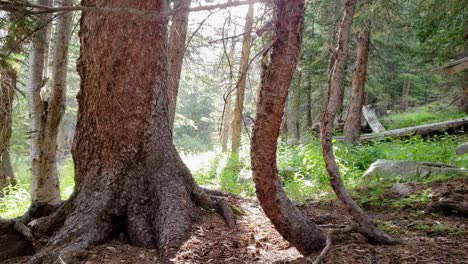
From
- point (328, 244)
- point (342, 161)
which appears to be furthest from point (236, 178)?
point (328, 244)

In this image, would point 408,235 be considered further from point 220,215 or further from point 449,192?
point 220,215

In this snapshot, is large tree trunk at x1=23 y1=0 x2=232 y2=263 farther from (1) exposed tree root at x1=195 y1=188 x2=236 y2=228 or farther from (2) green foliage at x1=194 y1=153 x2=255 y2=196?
(2) green foliage at x1=194 y1=153 x2=255 y2=196

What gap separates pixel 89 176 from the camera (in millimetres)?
3814

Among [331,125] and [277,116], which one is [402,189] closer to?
[331,125]

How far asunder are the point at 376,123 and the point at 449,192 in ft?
39.8

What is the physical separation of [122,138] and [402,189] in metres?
4.16

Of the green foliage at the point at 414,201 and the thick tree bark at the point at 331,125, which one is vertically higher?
Answer: the thick tree bark at the point at 331,125

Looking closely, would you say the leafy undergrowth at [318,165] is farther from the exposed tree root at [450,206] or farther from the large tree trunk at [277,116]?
the large tree trunk at [277,116]

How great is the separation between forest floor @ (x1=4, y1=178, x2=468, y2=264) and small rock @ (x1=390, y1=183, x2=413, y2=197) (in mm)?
601

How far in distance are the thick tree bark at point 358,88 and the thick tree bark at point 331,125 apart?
27.1 ft

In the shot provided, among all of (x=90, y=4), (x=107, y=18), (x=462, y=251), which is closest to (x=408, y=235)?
(x=462, y=251)

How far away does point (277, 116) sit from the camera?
2.55 m

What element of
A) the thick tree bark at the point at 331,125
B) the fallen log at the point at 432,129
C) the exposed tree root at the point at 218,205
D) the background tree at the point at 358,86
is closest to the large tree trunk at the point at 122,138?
the exposed tree root at the point at 218,205

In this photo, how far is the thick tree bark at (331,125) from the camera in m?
2.79
